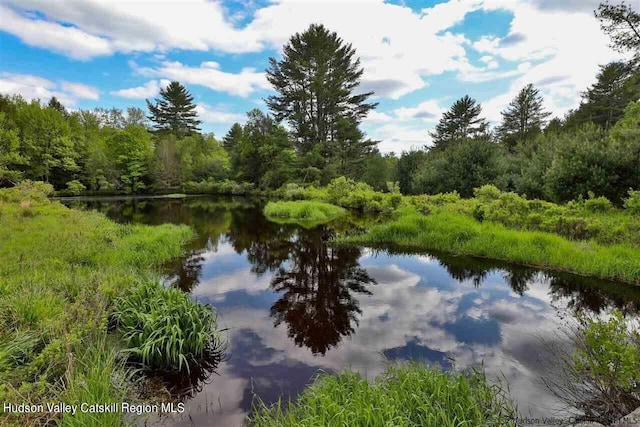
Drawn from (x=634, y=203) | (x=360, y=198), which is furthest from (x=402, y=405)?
(x=360, y=198)

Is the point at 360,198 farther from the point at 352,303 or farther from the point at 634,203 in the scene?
the point at 352,303

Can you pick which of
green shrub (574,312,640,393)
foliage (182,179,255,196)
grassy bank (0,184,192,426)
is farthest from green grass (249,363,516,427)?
foliage (182,179,255,196)

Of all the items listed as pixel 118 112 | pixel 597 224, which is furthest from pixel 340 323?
pixel 118 112

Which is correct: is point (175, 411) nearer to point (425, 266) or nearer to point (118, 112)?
point (425, 266)

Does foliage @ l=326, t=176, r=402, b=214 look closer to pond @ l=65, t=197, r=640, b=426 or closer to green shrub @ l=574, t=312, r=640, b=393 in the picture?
pond @ l=65, t=197, r=640, b=426

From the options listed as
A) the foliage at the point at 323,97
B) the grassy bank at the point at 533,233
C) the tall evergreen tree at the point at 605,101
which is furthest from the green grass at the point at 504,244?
the tall evergreen tree at the point at 605,101

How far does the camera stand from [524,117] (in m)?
35.8

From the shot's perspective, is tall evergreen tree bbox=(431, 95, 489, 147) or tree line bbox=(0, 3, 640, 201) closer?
tree line bbox=(0, 3, 640, 201)

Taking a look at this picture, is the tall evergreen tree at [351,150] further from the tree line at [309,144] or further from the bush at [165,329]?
the bush at [165,329]

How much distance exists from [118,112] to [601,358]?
71.9 m

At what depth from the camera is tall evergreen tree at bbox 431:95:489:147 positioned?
3512cm

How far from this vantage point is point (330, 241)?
38.7ft

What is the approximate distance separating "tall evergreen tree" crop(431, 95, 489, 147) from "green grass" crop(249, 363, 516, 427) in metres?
35.6

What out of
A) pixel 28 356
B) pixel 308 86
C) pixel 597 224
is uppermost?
pixel 308 86
